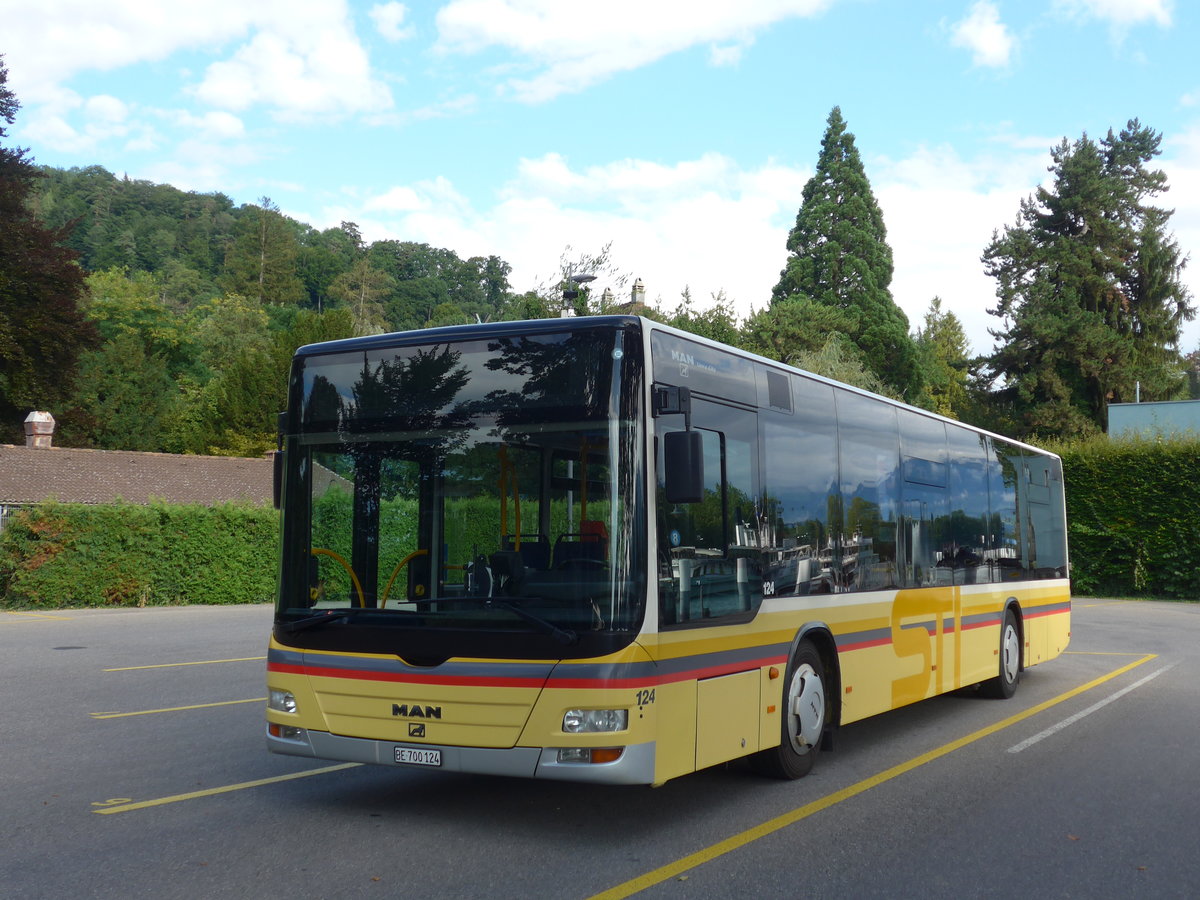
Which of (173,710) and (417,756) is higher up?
(417,756)

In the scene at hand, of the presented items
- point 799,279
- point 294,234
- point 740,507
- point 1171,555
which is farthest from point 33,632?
point 294,234

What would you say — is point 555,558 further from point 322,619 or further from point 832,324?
point 832,324

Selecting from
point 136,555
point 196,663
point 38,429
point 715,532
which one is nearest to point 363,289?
point 38,429

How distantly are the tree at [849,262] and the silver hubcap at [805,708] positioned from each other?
57984 millimetres

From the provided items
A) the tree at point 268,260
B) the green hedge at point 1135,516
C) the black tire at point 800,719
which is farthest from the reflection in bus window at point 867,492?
the tree at point 268,260

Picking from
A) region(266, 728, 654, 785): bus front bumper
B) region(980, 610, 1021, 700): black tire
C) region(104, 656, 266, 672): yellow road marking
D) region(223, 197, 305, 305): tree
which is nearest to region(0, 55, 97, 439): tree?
region(104, 656, 266, 672): yellow road marking

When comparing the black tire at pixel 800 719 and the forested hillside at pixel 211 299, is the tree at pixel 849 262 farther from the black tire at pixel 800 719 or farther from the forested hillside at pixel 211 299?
the black tire at pixel 800 719

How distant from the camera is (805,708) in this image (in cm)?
824

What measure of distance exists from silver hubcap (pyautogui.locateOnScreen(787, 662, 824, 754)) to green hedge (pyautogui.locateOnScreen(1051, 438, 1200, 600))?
27.8 metres

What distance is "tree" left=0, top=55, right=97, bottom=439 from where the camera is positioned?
39469 mm

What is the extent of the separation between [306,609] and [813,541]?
3562 mm

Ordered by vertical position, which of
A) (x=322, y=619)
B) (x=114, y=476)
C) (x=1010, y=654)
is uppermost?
(x=114, y=476)

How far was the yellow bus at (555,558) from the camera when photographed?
20.9 feet

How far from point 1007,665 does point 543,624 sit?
8.34 m
